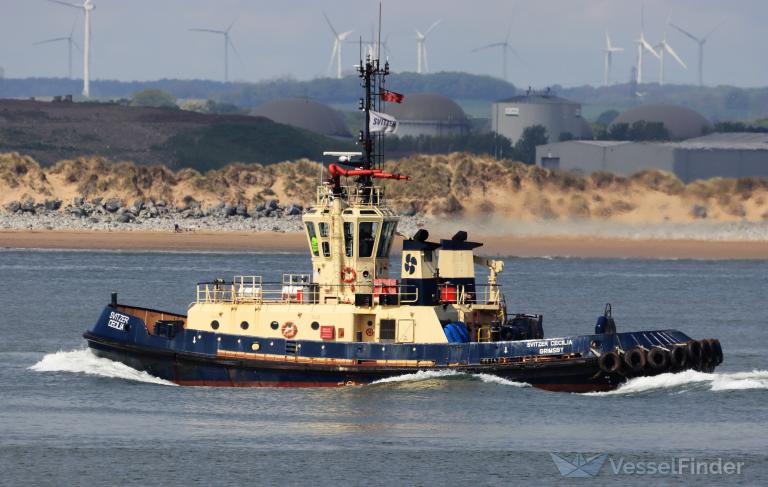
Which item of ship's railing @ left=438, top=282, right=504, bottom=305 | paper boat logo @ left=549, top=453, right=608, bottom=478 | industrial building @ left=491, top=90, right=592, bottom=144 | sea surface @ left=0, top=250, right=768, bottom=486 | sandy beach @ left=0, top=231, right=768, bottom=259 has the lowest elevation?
paper boat logo @ left=549, top=453, right=608, bottom=478

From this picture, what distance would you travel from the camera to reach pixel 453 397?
106 feet

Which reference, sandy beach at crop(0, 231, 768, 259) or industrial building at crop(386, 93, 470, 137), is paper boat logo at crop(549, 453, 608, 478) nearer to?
sandy beach at crop(0, 231, 768, 259)

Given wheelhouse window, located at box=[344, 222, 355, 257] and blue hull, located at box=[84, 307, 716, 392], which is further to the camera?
wheelhouse window, located at box=[344, 222, 355, 257]

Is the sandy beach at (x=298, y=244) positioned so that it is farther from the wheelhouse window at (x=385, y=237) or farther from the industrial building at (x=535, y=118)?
the industrial building at (x=535, y=118)

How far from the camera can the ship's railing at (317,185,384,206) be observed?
34000 mm

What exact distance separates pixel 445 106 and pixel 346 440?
151 m

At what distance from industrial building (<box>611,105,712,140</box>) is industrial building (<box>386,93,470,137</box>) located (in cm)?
1781

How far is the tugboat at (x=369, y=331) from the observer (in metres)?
32.7

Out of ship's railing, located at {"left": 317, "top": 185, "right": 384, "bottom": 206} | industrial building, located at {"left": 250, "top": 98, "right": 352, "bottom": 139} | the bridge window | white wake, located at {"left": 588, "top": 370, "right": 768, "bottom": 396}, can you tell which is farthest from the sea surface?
industrial building, located at {"left": 250, "top": 98, "right": 352, "bottom": 139}

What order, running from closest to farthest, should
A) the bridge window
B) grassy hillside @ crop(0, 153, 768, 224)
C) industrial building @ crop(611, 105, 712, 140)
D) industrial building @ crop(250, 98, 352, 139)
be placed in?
1. the bridge window
2. grassy hillside @ crop(0, 153, 768, 224)
3. industrial building @ crop(611, 105, 712, 140)
4. industrial building @ crop(250, 98, 352, 139)

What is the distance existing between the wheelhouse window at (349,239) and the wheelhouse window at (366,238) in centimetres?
15

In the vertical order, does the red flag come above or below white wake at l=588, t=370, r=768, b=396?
above

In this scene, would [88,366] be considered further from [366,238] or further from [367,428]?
[367,428]

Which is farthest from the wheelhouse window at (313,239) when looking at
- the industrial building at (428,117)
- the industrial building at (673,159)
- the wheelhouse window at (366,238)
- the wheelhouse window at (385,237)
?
the industrial building at (428,117)
